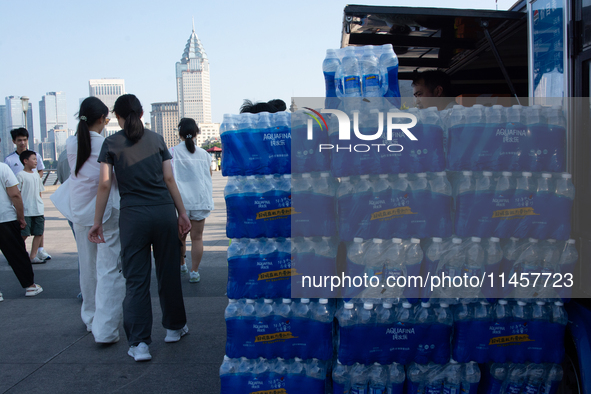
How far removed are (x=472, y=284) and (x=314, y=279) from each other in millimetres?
1003

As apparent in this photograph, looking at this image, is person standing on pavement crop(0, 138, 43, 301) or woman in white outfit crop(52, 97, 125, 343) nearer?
woman in white outfit crop(52, 97, 125, 343)

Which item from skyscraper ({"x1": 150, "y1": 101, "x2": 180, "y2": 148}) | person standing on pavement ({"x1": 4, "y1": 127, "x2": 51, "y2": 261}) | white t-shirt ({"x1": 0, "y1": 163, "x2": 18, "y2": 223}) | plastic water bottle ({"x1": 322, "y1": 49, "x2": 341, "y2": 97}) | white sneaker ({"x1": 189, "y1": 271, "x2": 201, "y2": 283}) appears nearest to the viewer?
plastic water bottle ({"x1": 322, "y1": 49, "x2": 341, "y2": 97})

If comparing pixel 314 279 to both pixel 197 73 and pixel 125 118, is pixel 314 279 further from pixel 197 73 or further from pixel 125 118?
pixel 197 73

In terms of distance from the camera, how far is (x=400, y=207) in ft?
9.30

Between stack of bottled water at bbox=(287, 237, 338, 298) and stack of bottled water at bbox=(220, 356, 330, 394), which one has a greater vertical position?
stack of bottled water at bbox=(287, 237, 338, 298)

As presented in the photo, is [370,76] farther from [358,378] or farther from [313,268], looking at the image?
[358,378]

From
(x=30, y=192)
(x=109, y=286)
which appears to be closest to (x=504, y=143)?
(x=109, y=286)

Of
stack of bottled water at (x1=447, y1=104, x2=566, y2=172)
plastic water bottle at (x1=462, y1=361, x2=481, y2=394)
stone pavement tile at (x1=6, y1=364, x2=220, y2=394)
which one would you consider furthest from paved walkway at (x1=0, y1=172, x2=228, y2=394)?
stack of bottled water at (x1=447, y1=104, x2=566, y2=172)

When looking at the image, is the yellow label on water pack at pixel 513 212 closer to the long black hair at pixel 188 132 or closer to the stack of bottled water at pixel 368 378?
the stack of bottled water at pixel 368 378

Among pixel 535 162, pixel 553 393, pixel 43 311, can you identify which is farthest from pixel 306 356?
pixel 43 311

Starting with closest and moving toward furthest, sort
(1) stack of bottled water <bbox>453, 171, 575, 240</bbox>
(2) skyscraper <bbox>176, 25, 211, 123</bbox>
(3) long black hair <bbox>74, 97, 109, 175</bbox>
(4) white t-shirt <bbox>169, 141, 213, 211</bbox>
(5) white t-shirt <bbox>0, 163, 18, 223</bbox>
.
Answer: (1) stack of bottled water <bbox>453, 171, 575, 240</bbox>, (3) long black hair <bbox>74, 97, 109, 175</bbox>, (5) white t-shirt <bbox>0, 163, 18, 223</bbox>, (4) white t-shirt <bbox>169, 141, 213, 211</bbox>, (2) skyscraper <bbox>176, 25, 211, 123</bbox>

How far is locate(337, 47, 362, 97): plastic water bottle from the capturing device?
295cm

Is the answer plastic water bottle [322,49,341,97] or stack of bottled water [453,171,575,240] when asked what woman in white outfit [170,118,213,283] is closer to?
plastic water bottle [322,49,341,97]

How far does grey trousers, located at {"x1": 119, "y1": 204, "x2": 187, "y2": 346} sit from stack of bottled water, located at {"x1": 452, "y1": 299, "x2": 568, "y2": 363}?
8.45 feet
